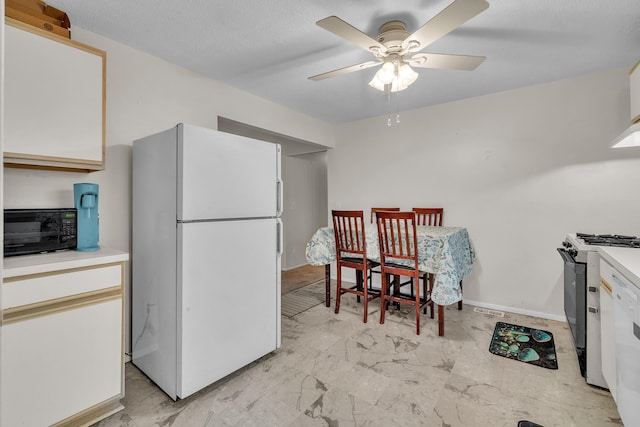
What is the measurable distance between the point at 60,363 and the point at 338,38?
8.29 feet

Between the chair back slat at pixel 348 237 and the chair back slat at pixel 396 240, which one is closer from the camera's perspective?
the chair back slat at pixel 396 240

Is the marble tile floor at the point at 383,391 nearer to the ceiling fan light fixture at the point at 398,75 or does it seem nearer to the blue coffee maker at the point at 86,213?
the blue coffee maker at the point at 86,213

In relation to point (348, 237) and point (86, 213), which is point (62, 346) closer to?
point (86, 213)

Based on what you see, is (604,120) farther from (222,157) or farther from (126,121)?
(126,121)

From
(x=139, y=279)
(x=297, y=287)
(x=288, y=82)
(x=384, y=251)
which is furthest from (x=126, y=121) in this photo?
(x=297, y=287)

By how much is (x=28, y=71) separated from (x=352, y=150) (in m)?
3.43

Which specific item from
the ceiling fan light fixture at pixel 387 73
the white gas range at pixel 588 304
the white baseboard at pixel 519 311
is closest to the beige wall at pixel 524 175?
the white baseboard at pixel 519 311

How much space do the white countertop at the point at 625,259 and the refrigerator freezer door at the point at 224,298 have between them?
6.31ft

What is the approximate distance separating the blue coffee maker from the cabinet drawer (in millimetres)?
300

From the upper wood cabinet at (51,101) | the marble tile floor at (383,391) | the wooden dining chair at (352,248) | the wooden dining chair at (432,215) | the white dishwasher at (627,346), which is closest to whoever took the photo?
the white dishwasher at (627,346)

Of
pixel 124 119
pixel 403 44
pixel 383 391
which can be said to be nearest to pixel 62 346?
pixel 124 119

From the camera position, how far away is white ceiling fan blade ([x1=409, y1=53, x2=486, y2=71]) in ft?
6.23

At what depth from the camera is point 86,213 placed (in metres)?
1.85

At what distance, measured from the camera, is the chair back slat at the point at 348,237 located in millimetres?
2930
